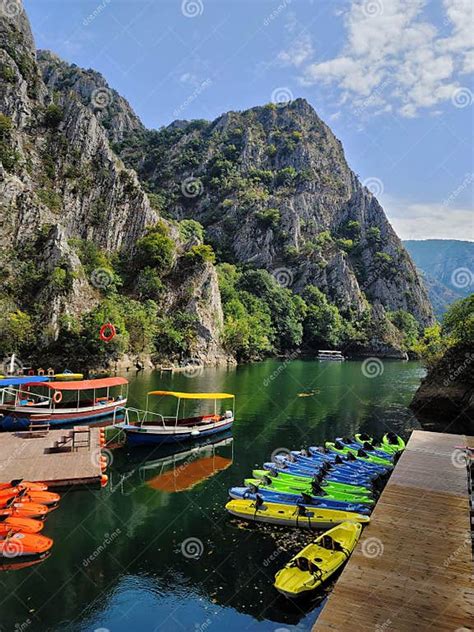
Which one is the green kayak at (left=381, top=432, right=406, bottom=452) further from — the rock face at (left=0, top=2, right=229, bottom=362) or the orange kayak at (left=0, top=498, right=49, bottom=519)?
the rock face at (left=0, top=2, right=229, bottom=362)

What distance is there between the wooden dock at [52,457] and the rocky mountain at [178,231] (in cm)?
3351

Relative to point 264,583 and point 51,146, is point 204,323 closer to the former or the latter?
point 51,146

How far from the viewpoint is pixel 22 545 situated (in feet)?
45.5

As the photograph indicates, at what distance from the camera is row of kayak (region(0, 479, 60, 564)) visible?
13766 millimetres

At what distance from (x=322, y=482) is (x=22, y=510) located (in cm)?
1145

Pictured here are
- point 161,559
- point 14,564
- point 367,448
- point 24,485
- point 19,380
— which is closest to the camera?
point 14,564

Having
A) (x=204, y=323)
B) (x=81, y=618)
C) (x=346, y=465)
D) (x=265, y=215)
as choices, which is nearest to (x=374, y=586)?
(x=81, y=618)

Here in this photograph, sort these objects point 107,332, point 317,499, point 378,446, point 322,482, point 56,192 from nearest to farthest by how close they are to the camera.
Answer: point 317,499 → point 322,482 → point 378,446 → point 107,332 → point 56,192

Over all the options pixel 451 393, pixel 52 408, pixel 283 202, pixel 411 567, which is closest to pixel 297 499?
pixel 411 567

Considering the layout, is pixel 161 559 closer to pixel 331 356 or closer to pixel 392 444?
pixel 392 444

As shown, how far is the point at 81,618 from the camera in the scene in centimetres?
1130

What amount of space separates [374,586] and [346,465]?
11.4 meters

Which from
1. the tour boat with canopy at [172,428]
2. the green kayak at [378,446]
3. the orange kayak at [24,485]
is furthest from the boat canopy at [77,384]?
the green kayak at [378,446]

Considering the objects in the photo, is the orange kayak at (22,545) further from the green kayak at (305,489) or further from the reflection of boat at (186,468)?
the green kayak at (305,489)
